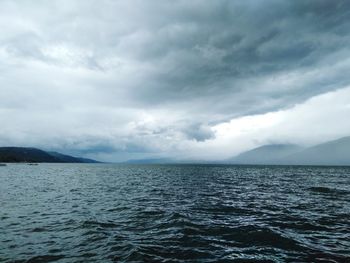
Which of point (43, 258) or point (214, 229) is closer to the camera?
point (43, 258)

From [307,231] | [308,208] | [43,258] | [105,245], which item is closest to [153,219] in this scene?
[105,245]

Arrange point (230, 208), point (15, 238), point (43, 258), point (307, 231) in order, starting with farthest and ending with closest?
point (230, 208) → point (307, 231) → point (15, 238) → point (43, 258)

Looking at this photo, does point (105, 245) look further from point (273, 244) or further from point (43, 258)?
point (273, 244)

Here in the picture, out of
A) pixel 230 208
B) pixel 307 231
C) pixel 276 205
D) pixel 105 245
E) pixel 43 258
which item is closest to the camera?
pixel 43 258

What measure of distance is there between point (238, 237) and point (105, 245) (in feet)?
31.5

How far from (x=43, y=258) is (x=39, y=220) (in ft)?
36.1

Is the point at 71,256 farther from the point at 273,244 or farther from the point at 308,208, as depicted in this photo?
the point at 308,208

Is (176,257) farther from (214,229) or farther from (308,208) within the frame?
(308,208)

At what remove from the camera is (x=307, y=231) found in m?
19.6

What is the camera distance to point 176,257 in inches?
563

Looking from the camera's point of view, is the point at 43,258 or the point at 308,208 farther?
the point at 308,208

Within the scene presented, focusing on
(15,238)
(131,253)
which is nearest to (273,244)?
(131,253)

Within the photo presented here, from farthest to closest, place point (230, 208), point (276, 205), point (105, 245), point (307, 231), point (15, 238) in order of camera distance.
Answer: point (276, 205), point (230, 208), point (307, 231), point (15, 238), point (105, 245)

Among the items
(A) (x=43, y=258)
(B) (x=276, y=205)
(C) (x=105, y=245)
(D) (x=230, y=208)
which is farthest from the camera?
(B) (x=276, y=205)
